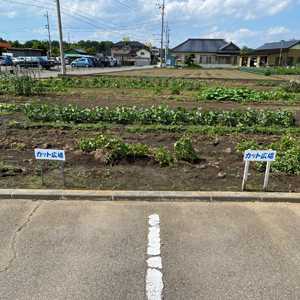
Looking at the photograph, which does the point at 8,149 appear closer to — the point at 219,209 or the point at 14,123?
the point at 14,123

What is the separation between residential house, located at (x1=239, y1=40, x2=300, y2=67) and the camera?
2173 inches

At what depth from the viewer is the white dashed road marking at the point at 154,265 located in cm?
263

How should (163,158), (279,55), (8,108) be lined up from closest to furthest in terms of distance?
(163,158) < (8,108) < (279,55)

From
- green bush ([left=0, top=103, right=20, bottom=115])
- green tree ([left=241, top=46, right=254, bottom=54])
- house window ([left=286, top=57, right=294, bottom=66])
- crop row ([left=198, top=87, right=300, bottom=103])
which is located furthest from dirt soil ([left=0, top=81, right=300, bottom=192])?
green tree ([left=241, top=46, right=254, bottom=54])

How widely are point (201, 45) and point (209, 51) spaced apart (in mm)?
4199

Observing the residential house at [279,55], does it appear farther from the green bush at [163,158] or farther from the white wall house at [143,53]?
the green bush at [163,158]

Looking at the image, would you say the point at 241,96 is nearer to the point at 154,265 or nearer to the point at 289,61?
the point at 154,265

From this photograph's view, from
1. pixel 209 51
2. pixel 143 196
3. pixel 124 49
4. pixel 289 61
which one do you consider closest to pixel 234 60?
pixel 209 51

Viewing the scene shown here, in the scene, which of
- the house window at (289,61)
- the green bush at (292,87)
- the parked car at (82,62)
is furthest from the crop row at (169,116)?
the house window at (289,61)

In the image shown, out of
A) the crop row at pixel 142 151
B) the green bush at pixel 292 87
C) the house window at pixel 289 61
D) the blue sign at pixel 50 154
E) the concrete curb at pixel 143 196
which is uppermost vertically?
the house window at pixel 289 61

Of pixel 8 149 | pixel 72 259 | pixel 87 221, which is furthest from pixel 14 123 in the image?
pixel 72 259

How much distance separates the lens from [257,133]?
25.4 ft

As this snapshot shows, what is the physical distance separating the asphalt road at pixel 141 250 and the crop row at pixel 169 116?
175 inches

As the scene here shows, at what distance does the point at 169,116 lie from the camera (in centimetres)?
838
